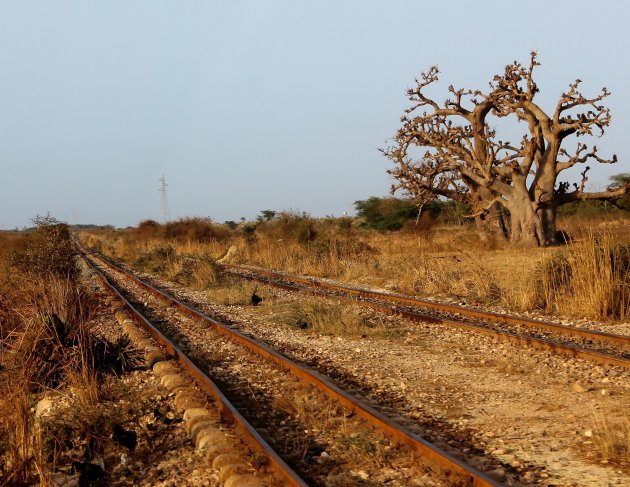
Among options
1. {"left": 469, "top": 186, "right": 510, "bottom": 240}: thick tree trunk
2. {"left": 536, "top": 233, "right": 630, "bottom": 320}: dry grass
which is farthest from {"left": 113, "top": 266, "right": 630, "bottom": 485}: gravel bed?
{"left": 469, "top": 186, "right": 510, "bottom": 240}: thick tree trunk

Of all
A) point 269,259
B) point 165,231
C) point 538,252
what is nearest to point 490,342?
point 538,252

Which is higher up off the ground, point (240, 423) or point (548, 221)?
point (548, 221)

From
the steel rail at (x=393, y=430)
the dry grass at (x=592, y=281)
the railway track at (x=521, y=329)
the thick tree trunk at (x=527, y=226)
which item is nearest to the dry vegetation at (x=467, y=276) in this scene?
the dry grass at (x=592, y=281)

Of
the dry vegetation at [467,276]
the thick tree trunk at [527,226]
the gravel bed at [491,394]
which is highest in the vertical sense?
the thick tree trunk at [527,226]

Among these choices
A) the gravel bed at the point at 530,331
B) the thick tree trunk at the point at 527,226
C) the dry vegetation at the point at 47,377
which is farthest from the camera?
the thick tree trunk at the point at 527,226

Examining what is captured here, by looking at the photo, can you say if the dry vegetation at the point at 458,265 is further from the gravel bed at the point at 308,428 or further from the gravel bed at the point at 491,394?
the gravel bed at the point at 308,428

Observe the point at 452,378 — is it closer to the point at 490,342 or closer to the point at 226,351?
the point at 490,342

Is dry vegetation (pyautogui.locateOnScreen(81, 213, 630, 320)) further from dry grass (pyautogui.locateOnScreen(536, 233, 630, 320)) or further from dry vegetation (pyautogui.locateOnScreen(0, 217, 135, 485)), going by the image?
dry vegetation (pyautogui.locateOnScreen(0, 217, 135, 485))

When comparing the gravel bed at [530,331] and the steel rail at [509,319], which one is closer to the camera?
the gravel bed at [530,331]

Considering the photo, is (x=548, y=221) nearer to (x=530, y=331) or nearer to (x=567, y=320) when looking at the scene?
(x=567, y=320)

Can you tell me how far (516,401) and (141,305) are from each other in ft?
40.7

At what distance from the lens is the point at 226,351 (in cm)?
1085

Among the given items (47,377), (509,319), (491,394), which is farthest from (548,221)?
(47,377)

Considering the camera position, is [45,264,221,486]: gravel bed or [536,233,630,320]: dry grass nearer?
[45,264,221,486]: gravel bed
